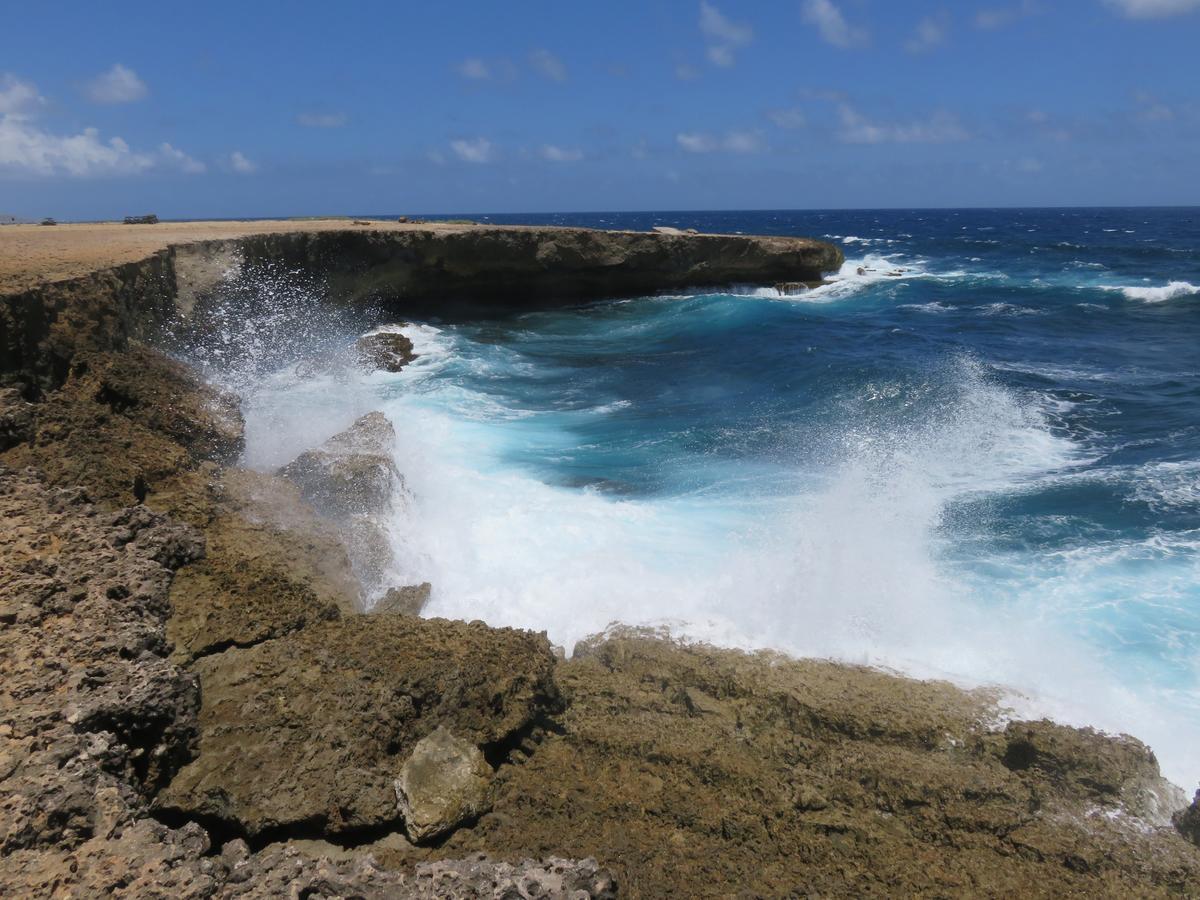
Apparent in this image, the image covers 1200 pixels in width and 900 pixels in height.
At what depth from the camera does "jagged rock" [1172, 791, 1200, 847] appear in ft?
14.3

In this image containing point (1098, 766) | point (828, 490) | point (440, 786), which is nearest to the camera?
point (440, 786)

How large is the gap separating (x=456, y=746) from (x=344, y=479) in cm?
434

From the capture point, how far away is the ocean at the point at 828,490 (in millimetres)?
6465

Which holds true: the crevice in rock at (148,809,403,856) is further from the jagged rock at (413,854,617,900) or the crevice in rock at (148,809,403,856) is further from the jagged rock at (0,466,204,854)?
the jagged rock at (413,854,617,900)

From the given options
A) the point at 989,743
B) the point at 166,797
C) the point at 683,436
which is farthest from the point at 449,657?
the point at 683,436

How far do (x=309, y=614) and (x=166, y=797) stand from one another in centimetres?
160

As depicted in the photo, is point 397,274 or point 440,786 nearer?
point 440,786

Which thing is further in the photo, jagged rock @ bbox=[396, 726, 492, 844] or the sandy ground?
the sandy ground

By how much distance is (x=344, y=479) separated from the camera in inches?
311

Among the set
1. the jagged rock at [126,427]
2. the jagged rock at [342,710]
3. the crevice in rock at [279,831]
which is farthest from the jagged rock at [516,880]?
the jagged rock at [126,427]

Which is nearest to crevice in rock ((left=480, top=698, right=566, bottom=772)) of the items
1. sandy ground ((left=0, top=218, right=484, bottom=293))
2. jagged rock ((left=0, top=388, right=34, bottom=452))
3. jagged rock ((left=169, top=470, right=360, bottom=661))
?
jagged rock ((left=169, top=470, right=360, bottom=661))

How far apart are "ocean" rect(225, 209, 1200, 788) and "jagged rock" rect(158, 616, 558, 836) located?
1741 mm

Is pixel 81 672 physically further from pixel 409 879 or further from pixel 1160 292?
pixel 1160 292

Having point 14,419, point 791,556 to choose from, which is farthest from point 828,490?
point 14,419
